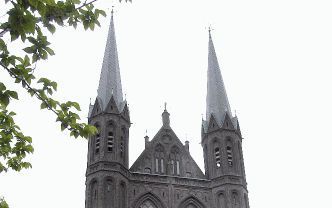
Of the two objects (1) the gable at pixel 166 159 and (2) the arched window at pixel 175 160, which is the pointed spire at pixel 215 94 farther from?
(2) the arched window at pixel 175 160

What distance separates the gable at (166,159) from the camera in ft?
111

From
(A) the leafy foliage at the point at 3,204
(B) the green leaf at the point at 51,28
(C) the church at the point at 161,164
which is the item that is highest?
(C) the church at the point at 161,164

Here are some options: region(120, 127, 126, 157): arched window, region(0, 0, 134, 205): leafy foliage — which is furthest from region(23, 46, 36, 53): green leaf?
region(120, 127, 126, 157): arched window

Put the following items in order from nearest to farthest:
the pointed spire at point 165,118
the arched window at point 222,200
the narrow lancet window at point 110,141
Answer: the arched window at point 222,200 → the narrow lancet window at point 110,141 → the pointed spire at point 165,118

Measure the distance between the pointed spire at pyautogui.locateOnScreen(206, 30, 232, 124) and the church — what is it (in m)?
0.08

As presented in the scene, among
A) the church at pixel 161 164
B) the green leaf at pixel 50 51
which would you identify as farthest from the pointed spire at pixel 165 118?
the green leaf at pixel 50 51

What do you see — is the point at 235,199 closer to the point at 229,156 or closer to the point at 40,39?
the point at 229,156

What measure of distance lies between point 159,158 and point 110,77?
25.4ft

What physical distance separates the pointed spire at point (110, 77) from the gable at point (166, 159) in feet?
13.7

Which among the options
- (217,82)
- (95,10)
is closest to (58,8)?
(95,10)

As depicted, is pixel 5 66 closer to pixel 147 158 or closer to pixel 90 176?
pixel 90 176

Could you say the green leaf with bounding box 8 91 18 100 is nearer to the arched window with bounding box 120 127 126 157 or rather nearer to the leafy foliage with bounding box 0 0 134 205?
the leafy foliage with bounding box 0 0 134 205

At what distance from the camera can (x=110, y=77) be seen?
1470 inches

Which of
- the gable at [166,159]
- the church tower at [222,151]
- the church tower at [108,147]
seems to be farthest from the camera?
the gable at [166,159]
